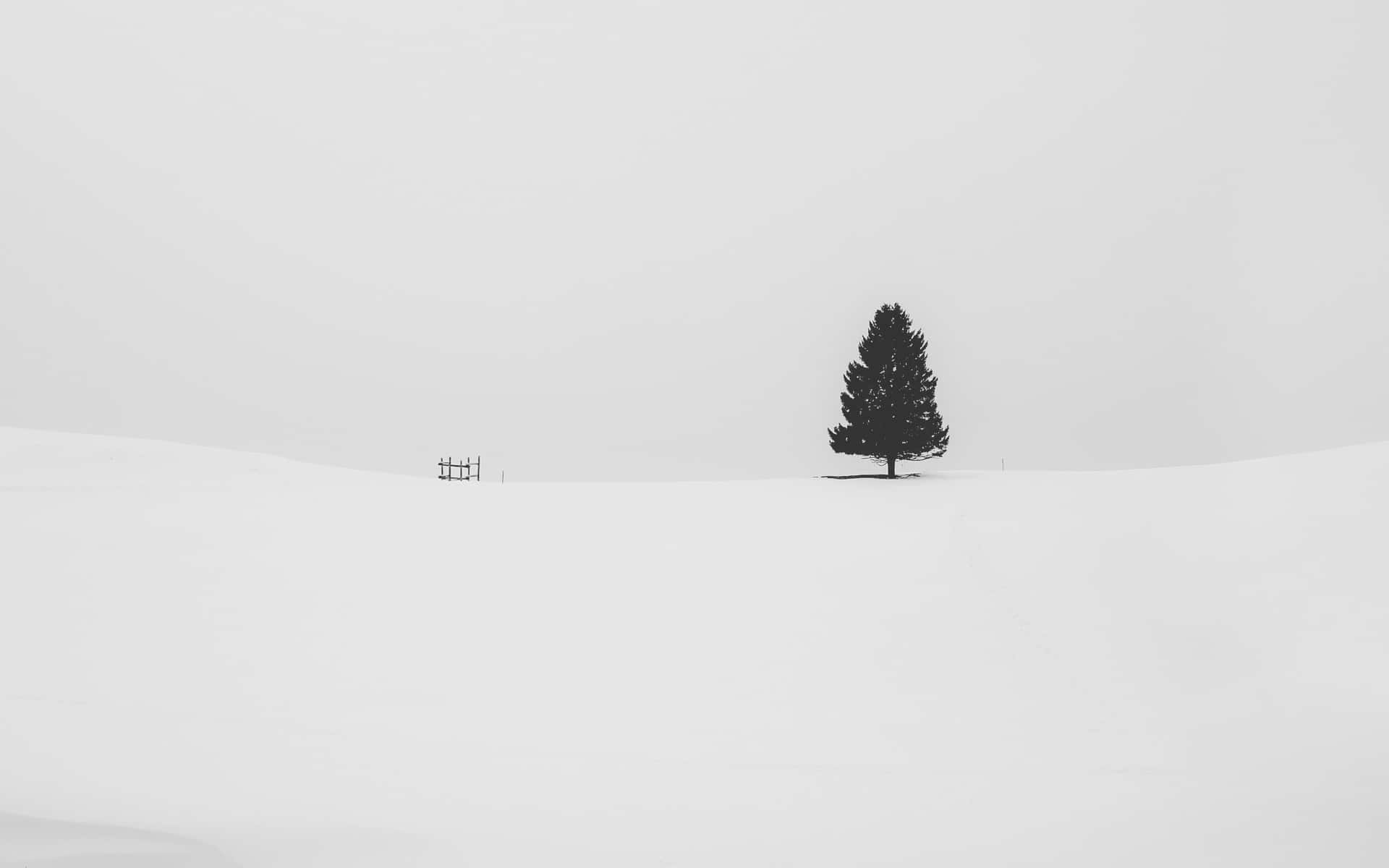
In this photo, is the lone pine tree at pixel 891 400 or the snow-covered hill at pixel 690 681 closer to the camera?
the snow-covered hill at pixel 690 681

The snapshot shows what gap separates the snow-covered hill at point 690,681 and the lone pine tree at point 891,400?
10510 millimetres

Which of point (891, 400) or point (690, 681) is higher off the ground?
point (891, 400)

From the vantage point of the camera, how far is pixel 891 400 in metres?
35.7

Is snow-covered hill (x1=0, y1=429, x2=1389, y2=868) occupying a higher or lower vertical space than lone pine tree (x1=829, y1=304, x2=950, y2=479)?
lower

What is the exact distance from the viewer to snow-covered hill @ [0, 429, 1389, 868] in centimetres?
841

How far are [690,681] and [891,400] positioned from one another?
24514 millimetres

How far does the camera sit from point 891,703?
42.8ft

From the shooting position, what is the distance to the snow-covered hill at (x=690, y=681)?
331 inches

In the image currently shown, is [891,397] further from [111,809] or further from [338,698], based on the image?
A: [111,809]

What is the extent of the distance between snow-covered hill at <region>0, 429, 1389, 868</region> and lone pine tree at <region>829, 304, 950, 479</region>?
1051 centimetres

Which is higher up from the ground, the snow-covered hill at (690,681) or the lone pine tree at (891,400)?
the lone pine tree at (891,400)

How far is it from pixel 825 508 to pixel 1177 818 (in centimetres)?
1740

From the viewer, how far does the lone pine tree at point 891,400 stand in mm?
35312

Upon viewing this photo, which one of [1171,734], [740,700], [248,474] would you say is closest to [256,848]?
[740,700]
